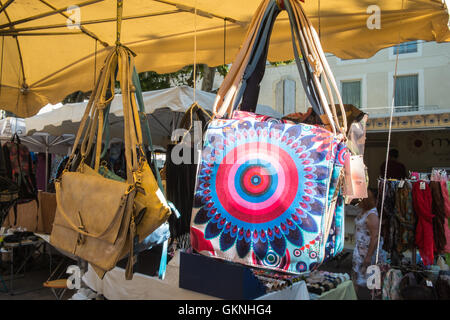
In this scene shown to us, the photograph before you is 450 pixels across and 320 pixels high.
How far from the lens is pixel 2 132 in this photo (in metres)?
9.19

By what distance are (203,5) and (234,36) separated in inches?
22.4

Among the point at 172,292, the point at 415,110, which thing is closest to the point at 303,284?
the point at 172,292

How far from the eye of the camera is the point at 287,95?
16.4 metres

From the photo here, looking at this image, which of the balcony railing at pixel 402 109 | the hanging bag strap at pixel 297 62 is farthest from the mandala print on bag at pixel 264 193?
the balcony railing at pixel 402 109

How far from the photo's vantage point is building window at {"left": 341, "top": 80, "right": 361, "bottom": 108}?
51.8 ft

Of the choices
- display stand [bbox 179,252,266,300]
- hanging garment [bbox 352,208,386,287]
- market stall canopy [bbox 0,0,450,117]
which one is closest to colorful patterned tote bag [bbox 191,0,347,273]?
display stand [bbox 179,252,266,300]

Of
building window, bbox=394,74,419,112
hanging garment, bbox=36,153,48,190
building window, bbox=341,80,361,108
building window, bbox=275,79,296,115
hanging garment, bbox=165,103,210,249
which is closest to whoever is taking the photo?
hanging garment, bbox=165,103,210,249

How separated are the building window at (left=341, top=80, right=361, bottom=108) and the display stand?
15183 millimetres

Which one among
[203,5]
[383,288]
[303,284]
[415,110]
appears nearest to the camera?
[303,284]

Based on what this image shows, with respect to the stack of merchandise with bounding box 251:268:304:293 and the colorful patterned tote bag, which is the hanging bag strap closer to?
the colorful patterned tote bag

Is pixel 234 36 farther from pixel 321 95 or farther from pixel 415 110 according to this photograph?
pixel 415 110

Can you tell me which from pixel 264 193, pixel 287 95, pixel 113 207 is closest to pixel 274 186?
pixel 264 193

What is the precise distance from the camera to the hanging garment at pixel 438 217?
14.4 ft

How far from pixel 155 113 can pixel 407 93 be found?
1216cm
